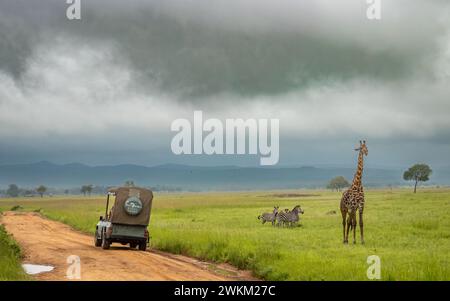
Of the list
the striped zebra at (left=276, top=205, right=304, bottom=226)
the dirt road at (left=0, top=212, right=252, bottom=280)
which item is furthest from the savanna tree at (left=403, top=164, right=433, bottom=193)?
the dirt road at (left=0, top=212, right=252, bottom=280)

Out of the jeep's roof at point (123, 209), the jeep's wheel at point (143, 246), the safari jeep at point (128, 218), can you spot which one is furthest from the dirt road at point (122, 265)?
the jeep's roof at point (123, 209)

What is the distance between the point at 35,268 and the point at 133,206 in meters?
7.03

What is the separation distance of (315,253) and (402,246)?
558cm

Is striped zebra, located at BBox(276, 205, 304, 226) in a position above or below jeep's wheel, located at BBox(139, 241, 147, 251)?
above

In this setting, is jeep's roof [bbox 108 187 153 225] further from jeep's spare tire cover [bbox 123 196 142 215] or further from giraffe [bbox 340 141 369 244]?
giraffe [bbox 340 141 369 244]

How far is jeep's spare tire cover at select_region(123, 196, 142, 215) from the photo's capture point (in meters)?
26.2

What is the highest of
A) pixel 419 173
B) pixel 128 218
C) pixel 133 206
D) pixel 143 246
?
pixel 419 173

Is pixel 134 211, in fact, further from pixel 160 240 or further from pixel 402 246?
pixel 402 246

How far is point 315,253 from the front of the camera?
2219cm

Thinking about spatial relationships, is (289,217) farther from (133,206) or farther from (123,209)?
(123,209)

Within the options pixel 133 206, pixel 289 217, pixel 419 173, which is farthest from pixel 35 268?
pixel 419 173

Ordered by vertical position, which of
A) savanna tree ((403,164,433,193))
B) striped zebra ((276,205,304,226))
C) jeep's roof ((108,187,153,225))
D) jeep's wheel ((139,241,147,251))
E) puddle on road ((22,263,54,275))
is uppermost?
savanna tree ((403,164,433,193))

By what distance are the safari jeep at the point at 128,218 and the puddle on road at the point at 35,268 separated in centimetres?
558

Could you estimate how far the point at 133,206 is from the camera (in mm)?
26250
